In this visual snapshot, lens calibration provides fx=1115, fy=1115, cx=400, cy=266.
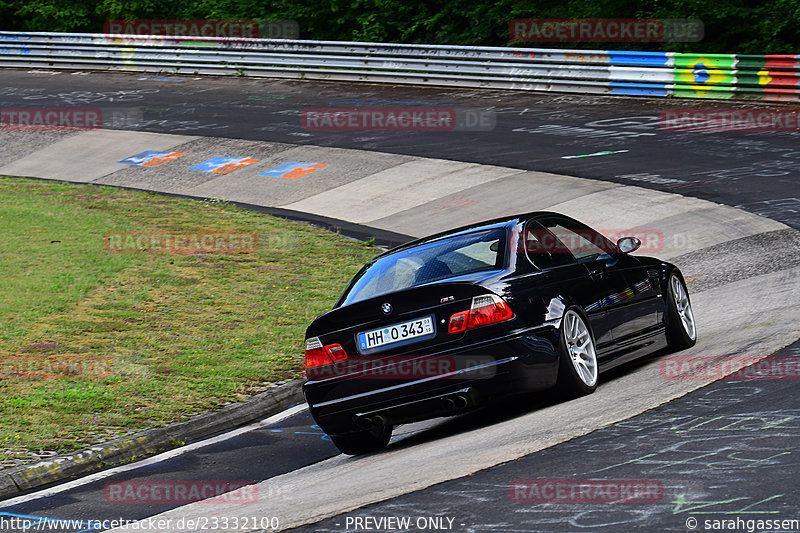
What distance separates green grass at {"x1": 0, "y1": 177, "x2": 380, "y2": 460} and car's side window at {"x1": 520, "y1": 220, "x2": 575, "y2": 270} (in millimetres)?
3099

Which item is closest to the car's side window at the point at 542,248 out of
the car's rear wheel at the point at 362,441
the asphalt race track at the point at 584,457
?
the asphalt race track at the point at 584,457

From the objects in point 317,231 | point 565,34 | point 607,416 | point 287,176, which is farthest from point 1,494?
point 565,34

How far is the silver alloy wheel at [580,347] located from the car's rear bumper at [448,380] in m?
0.24

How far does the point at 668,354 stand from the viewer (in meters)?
9.35

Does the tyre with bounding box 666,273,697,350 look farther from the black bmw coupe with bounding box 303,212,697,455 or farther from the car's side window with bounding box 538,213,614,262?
the black bmw coupe with bounding box 303,212,697,455

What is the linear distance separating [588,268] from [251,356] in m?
4.00

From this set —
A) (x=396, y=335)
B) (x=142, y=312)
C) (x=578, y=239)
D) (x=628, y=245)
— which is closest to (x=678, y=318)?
(x=628, y=245)

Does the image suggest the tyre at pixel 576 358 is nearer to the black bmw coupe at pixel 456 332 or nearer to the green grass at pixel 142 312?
the black bmw coupe at pixel 456 332

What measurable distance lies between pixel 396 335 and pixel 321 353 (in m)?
0.61

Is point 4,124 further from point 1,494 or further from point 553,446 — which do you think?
point 553,446

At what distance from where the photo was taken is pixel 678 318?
30.4 ft

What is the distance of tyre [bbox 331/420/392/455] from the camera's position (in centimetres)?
792

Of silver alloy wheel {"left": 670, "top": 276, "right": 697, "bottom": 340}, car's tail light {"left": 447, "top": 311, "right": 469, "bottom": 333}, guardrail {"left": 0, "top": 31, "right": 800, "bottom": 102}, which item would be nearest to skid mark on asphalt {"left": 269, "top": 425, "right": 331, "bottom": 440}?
car's tail light {"left": 447, "top": 311, "right": 469, "bottom": 333}

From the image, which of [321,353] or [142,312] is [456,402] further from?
[142,312]
